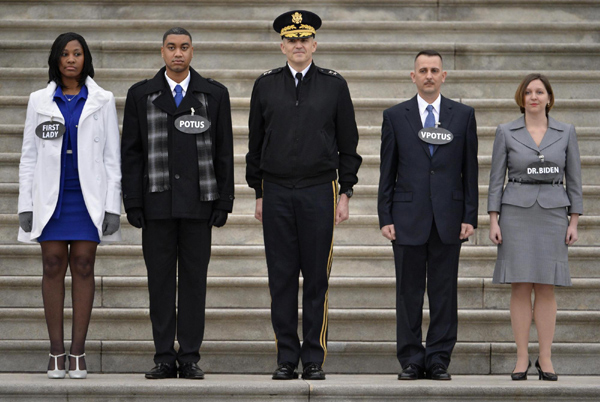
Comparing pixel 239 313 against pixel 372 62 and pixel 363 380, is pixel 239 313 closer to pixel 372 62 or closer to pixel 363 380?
pixel 363 380

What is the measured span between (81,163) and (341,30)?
12.4 feet

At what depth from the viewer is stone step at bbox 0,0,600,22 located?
873 centimetres

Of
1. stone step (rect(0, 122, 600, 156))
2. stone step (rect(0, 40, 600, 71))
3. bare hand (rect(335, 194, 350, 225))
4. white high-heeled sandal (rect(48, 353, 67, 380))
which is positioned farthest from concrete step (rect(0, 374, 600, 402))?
stone step (rect(0, 40, 600, 71))

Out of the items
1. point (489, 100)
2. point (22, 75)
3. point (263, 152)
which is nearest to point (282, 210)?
point (263, 152)

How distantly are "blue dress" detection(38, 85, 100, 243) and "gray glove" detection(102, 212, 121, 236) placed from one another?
0.05 meters

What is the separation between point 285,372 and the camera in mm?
5191

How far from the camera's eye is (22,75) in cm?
780

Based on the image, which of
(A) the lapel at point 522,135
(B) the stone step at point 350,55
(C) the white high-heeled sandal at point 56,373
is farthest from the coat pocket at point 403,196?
(B) the stone step at point 350,55

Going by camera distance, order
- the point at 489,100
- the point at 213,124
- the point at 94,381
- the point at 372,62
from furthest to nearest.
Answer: the point at 372,62 → the point at 489,100 → the point at 213,124 → the point at 94,381

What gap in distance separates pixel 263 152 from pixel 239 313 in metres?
1.26

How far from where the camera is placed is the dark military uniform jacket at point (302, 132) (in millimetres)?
5281

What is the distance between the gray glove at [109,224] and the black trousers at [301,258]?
81 centimetres

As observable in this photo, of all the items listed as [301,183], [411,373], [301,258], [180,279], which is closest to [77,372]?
[180,279]

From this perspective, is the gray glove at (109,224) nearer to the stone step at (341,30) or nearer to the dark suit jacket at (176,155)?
the dark suit jacket at (176,155)
